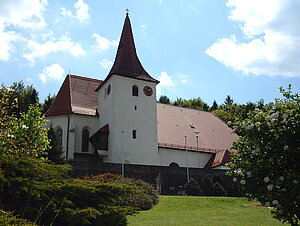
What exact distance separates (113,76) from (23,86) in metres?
25.0

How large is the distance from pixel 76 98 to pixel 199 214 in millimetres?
22267

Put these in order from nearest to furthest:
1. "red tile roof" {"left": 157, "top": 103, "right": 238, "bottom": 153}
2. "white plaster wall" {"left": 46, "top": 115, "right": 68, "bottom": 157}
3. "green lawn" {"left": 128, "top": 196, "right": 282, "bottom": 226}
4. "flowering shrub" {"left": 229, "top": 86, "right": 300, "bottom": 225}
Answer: "flowering shrub" {"left": 229, "top": 86, "right": 300, "bottom": 225}, "green lawn" {"left": 128, "top": 196, "right": 282, "bottom": 226}, "white plaster wall" {"left": 46, "top": 115, "right": 68, "bottom": 157}, "red tile roof" {"left": 157, "top": 103, "right": 238, "bottom": 153}

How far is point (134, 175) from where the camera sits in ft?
83.9

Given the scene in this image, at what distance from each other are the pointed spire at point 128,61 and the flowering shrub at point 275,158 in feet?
81.0

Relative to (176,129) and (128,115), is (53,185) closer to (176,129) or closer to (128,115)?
(128,115)

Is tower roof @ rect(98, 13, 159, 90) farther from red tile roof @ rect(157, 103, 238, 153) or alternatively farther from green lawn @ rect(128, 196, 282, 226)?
green lawn @ rect(128, 196, 282, 226)

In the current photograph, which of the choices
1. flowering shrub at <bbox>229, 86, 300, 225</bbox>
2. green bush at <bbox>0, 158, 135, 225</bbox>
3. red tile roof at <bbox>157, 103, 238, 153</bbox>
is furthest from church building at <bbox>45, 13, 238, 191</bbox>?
flowering shrub at <bbox>229, 86, 300, 225</bbox>

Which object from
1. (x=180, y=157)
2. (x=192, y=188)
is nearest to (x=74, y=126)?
(x=180, y=157)

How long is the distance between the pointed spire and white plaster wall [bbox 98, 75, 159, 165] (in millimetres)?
644

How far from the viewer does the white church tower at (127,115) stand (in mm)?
31734

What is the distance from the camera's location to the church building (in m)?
32.0

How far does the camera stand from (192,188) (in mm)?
24906

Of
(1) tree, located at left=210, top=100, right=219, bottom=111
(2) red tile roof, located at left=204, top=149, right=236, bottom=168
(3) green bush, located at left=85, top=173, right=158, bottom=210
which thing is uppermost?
(1) tree, located at left=210, top=100, right=219, bottom=111

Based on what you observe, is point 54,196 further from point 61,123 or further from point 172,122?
point 172,122
